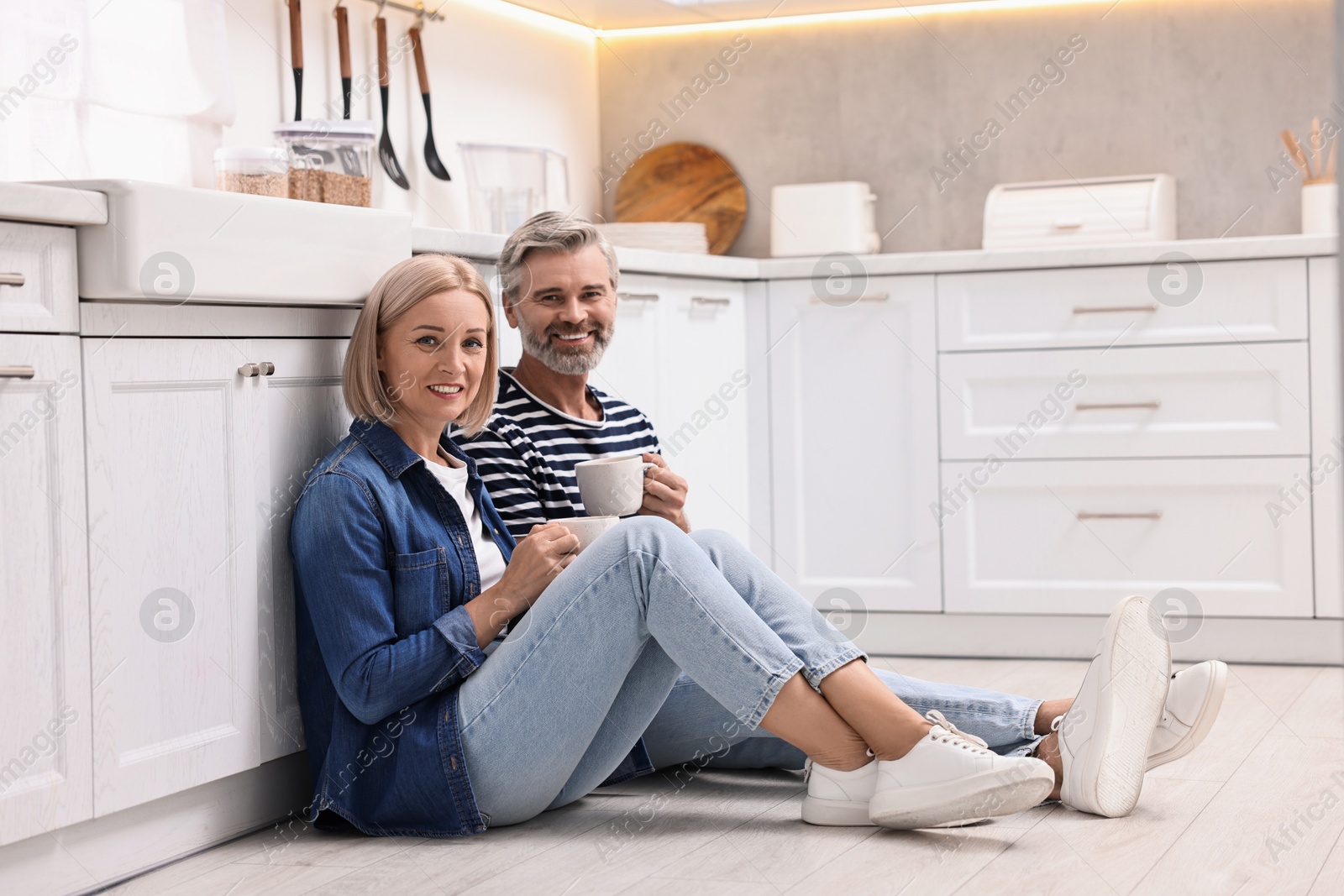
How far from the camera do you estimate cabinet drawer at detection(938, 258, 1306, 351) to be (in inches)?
112

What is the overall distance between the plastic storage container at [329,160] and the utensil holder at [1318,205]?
1.95 m

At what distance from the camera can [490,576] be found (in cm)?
189

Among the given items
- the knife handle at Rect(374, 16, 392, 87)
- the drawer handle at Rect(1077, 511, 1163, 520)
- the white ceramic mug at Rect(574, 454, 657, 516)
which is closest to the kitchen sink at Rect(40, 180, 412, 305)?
the white ceramic mug at Rect(574, 454, 657, 516)

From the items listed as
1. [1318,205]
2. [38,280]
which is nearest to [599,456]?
[38,280]

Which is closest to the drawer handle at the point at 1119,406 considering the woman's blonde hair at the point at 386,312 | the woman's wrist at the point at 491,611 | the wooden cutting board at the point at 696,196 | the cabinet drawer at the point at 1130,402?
the cabinet drawer at the point at 1130,402

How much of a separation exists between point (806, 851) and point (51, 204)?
3.57ft

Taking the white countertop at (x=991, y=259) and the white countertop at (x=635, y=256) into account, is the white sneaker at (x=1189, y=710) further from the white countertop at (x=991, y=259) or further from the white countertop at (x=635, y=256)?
the white countertop at (x=991, y=259)

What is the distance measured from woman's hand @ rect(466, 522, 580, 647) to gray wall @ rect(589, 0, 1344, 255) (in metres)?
2.06

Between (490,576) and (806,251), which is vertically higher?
(806,251)

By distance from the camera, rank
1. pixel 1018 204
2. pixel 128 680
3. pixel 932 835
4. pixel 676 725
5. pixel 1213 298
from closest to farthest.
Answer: pixel 128 680 < pixel 932 835 < pixel 676 725 < pixel 1213 298 < pixel 1018 204

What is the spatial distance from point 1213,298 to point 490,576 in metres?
1.67

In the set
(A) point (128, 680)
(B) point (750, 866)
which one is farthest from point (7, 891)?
(B) point (750, 866)

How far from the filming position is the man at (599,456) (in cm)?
186

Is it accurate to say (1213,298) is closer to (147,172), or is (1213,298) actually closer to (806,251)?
(806,251)
